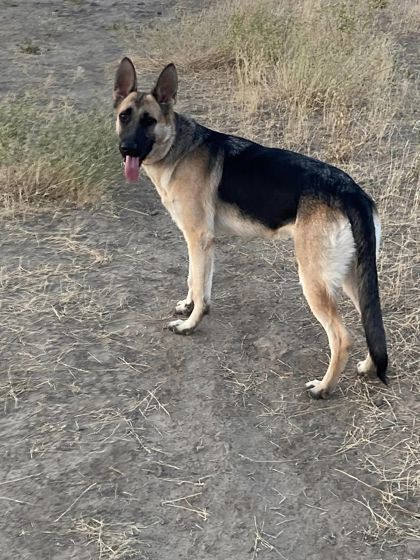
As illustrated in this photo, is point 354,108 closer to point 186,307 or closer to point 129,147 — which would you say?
point 186,307

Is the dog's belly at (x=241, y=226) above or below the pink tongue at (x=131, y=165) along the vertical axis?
below

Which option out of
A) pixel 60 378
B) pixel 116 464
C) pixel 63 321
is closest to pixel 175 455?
pixel 116 464

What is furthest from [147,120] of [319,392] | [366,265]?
[319,392]

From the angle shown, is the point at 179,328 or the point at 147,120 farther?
the point at 179,328

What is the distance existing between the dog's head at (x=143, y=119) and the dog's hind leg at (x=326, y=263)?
991 mm

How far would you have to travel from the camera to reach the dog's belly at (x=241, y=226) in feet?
12.6

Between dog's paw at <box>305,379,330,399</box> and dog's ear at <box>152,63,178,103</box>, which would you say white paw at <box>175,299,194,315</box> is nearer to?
dog's paw at <box>305,379,330,399</box>

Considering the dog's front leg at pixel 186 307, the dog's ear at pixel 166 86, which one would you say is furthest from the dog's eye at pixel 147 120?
the dog's front leg at pixel 186 307

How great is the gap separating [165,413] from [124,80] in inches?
76.5

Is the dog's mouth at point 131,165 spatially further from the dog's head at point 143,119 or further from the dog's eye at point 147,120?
the dog's eye at point 147,120

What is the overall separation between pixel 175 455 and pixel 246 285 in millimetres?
1748

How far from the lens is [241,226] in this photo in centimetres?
405

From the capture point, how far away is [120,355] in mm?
4000

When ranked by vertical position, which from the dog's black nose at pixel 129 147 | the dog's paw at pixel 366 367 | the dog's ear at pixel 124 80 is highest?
the dog's ear at pixel 124 80
